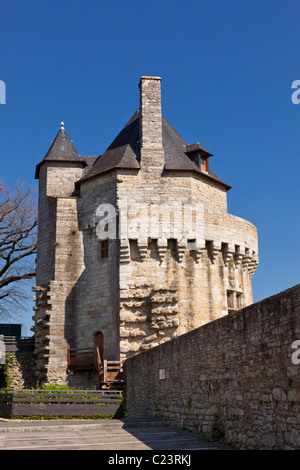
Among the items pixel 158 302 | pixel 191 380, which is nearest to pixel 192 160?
pixel 158 302

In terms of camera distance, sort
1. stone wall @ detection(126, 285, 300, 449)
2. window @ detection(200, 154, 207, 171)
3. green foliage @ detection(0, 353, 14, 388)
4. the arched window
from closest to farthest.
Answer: stone wall @ detection(126, 285, 300, 449), the arched window, green foliage @ detection(0, 353, 14, 388), window @ detection(200, 154, 207, 171)

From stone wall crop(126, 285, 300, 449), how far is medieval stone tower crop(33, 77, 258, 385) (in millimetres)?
7716

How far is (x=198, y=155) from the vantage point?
24.2 m

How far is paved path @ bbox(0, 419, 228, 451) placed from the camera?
8914 millimetres

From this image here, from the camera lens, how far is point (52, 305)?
74.3ft

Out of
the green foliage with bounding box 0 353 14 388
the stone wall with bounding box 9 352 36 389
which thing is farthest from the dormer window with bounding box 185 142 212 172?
the green foliage with bounding box 0 353 14 388

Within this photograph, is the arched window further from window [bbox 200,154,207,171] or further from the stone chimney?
window [bbox 200,154,207,171]

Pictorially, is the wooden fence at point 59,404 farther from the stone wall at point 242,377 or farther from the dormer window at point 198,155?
the dormer window at point 198,155

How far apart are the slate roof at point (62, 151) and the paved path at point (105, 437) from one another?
1511cm

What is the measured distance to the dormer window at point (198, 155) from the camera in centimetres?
2423

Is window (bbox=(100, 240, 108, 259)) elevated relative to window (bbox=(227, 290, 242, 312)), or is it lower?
elevated

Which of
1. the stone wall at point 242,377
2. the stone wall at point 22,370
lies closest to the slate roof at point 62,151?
the stone wall at point 22,370
